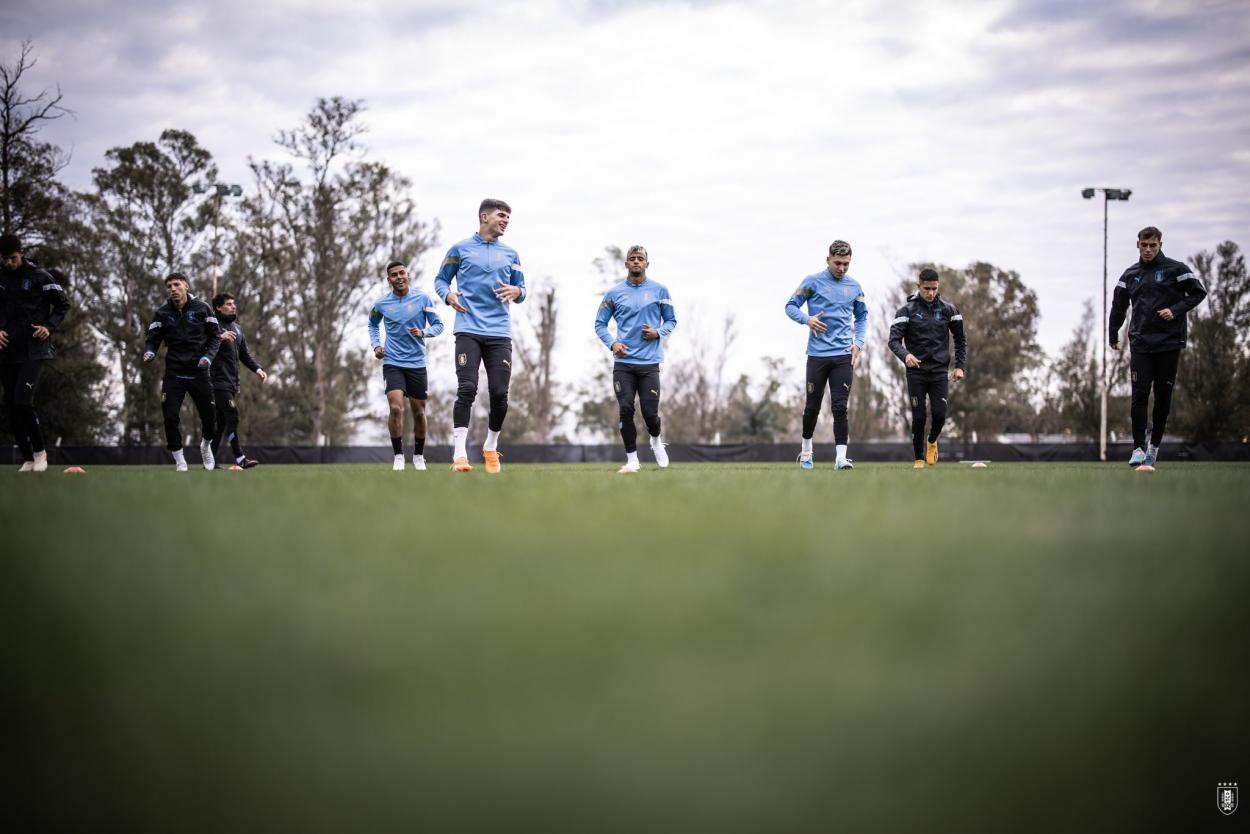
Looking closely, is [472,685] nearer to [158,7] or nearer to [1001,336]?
[158,7]

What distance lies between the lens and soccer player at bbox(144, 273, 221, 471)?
41.1 ft

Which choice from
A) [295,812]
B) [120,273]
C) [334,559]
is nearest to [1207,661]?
[295,812]

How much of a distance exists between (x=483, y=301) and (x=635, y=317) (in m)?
1.94

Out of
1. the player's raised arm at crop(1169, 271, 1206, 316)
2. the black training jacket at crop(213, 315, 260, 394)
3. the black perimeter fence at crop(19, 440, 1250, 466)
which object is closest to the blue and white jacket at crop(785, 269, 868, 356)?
the player's raised arm at crop(1169, 271, 1206, 316)

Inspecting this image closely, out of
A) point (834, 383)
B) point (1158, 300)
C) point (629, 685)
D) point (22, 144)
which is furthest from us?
point (22, 144)

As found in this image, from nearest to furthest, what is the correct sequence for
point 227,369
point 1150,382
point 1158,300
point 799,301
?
point 1158,300, point 1150,382, point 799,301, point 227,369

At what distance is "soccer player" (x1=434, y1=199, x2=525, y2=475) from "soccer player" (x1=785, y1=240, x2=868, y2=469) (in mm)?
3865

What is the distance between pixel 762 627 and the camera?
164 centimetres

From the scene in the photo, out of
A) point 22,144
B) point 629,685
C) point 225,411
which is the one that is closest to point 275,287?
point 22,144

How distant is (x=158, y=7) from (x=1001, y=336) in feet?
170

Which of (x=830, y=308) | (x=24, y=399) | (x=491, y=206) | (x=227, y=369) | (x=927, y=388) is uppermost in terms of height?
(x=491, y=206)

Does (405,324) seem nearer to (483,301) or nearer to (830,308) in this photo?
(483,301)

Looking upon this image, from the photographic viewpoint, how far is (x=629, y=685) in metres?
1.31

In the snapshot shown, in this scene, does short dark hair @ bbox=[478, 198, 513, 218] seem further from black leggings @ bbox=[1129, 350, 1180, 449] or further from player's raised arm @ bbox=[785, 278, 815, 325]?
black leggings @ bbox=[1129, 350, 1180, 449]
